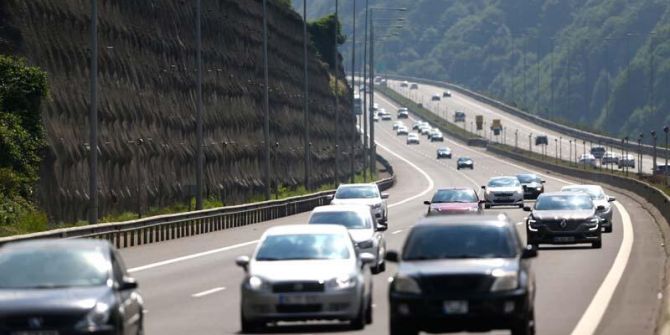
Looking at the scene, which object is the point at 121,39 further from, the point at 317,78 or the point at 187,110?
the point at 317,78

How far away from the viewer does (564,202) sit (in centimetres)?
4400

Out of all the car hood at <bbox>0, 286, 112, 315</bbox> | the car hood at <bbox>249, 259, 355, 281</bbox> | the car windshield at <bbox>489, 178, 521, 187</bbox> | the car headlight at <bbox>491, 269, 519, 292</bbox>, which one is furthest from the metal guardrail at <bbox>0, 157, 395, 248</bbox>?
the car hood at <bbox>0, 286, 112, 315</bbox>

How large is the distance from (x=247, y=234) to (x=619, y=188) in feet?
164

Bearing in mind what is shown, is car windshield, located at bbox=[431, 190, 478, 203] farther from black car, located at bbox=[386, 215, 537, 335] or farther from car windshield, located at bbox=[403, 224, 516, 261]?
black car, located at bbox=[386, 215, 537, 335]

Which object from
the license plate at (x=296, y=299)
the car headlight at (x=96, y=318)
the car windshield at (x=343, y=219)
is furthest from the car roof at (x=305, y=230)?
the car windshield at (x=343, y=219)

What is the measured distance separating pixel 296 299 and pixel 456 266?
9.03ft

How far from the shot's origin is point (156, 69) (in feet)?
A: 270

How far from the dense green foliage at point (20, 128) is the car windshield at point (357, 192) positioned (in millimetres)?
10647

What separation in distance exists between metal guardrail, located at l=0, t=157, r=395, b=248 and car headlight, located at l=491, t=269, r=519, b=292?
1806cm

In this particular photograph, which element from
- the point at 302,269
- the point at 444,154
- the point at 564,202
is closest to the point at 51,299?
the point at 302,269

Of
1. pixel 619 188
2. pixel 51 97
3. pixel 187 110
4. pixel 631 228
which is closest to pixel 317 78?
pixel 619 188

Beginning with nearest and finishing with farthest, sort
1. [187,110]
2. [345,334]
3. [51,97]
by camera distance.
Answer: [345,334] < [51,97] < [187,110]

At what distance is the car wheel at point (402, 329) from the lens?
18.5 meters

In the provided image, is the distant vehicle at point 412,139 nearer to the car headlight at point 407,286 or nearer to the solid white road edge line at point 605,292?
the solid white road edge line at point 605,292
